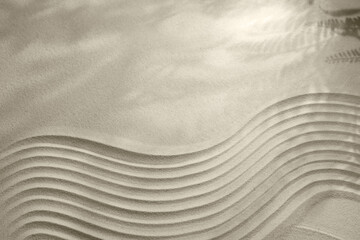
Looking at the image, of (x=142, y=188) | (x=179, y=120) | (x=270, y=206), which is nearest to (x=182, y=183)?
(x=142, y=188)

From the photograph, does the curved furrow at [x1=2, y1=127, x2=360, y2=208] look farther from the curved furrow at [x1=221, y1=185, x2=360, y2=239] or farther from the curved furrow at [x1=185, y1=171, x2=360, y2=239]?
the curved furrow at [x1=221, y1=185, x2=360, y2=239]

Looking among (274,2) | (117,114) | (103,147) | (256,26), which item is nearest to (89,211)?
(103,147)

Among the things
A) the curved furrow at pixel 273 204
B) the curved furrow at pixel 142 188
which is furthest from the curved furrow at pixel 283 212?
the curved furrow at pixel 142 188

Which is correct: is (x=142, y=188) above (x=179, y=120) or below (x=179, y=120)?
below

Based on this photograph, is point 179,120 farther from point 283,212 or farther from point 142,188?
point 283,212

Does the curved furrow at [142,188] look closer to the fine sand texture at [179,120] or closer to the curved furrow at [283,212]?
the fine sand texture at [179,120]

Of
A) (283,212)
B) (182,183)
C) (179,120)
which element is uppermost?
(179,120)

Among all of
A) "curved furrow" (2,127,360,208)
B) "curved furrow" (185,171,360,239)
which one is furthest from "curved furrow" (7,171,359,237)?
"curved furrow" (2,127,360,208)

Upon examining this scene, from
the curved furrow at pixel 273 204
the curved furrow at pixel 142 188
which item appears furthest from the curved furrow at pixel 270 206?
the curved furrow at pixel 142 188
